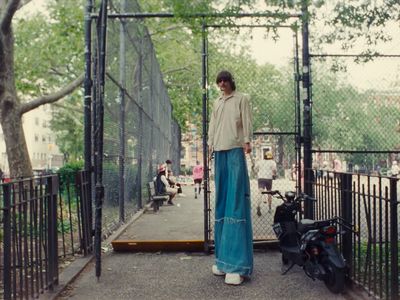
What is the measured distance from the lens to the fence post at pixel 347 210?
16.9 ft

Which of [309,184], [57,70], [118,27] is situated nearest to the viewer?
[309,184]

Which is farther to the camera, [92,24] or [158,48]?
[158,48]

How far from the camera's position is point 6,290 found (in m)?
3.71

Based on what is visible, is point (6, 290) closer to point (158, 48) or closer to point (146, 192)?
point (146, 192)

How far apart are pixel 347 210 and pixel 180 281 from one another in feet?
6.47

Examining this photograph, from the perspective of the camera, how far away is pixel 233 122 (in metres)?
5.65

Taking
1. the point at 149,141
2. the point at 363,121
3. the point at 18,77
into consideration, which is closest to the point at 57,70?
the point at 18,77

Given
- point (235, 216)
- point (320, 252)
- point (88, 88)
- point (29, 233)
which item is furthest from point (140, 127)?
point (320, 252)

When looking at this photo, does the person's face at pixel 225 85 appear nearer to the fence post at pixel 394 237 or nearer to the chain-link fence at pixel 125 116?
the fence post at pixel 394 237

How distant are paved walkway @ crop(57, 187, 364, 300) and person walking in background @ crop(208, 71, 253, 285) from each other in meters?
0.23

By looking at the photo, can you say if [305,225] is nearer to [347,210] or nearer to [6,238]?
[347,210]

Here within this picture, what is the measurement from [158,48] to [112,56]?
1879 cm

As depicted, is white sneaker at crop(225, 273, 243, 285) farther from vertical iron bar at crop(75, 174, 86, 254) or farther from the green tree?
the green tree

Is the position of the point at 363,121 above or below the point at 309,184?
above
